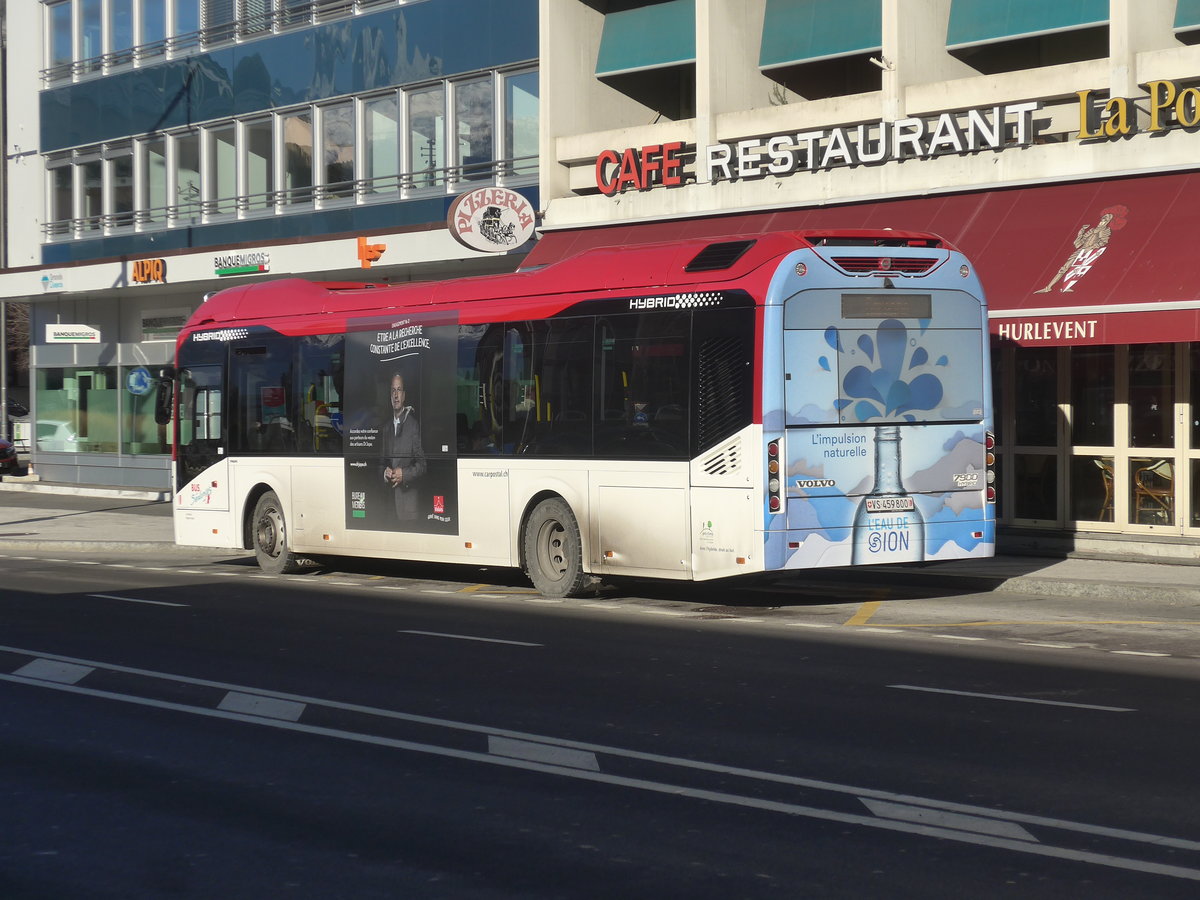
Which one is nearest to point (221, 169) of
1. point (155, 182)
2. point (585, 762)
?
point (155, 182)

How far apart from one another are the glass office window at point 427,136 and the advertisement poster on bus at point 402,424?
37.7 ft

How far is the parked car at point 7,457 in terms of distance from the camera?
4156 centimetres

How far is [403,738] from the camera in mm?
8773

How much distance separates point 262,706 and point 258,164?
25.7 meters

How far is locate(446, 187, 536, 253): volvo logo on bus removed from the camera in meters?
25.3

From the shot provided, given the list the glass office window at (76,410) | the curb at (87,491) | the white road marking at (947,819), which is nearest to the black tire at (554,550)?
the white road marking at (947,819)

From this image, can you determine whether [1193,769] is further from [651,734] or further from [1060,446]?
[1060,446]

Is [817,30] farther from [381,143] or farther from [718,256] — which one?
[718,256]

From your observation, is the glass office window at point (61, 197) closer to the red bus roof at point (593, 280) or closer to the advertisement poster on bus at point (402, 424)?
the red bus roof at point (593, 280)

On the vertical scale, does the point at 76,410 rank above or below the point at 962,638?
above

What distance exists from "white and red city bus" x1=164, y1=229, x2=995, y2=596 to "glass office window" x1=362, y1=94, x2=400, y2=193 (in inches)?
469

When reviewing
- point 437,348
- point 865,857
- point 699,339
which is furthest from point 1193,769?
point 437,348

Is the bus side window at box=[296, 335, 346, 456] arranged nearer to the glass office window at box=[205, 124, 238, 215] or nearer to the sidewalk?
the sidewalk

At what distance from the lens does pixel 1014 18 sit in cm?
2125
